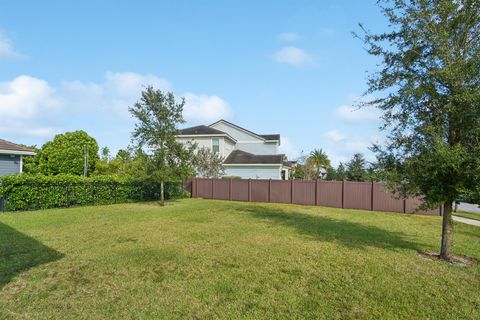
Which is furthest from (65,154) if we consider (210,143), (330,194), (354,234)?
(354,234)

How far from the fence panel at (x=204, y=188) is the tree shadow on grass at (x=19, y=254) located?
1473cm

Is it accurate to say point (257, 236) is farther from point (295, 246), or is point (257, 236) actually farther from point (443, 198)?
point (443, 198)

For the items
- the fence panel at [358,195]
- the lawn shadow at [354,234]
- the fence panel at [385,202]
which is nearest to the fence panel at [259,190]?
the fence panel at [358,195]

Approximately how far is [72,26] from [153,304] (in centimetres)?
1162

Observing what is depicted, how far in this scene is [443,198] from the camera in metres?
5.95

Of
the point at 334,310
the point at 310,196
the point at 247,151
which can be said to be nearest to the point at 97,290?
the point at 334,310

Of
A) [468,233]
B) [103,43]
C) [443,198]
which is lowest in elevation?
[468,233]

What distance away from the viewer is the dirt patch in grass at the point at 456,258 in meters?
5.99

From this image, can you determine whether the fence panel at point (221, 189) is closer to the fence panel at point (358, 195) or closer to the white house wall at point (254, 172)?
the white house wall at point (254, 172)

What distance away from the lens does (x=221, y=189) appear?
21.9m

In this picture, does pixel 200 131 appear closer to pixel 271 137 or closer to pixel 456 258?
pixel 271 137

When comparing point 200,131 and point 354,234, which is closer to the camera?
point 354,234

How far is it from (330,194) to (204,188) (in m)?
9.32

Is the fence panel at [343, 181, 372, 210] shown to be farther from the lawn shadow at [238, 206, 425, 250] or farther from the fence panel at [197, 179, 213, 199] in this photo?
the fence panel at [197, 179, 213, 199]
